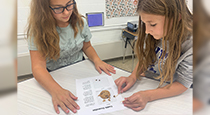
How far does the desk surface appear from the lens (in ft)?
1.46

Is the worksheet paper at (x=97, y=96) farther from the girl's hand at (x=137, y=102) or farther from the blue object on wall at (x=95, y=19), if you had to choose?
the blue object on wall at (x=95, y=19)

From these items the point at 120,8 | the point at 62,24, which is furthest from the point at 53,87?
the point at 120,8

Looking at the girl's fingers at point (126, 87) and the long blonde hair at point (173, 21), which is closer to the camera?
the long blonde hair at point (173, 21)

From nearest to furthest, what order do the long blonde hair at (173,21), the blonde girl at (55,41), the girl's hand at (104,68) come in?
the long blonde hair at (173,21)
the blonde girl at (55,41)
the girl's hand at (104,68)

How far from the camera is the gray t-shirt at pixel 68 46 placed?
2.47ft

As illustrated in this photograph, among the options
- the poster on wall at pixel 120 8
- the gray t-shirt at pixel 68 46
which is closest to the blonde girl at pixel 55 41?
the gray t-shirt at pixel 68 46

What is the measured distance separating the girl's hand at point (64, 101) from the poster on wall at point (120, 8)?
110 centimetres

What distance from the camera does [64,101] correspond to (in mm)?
474

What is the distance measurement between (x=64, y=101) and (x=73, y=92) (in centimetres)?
7

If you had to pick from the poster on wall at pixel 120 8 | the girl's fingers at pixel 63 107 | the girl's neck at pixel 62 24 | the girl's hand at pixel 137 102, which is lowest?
the girl's fingers at pixel 63 107

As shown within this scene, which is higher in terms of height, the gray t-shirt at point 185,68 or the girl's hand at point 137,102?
the gray t-shirt at point 185,68

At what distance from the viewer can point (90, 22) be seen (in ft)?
4.50

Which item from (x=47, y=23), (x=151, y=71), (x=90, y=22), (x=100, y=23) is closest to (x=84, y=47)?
(x=47, y=23)

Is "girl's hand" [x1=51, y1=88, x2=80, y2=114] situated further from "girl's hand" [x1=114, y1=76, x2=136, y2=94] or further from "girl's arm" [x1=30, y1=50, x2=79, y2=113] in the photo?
"girl's hand" [x1=114, y1=76, x2=136, y2=94]
